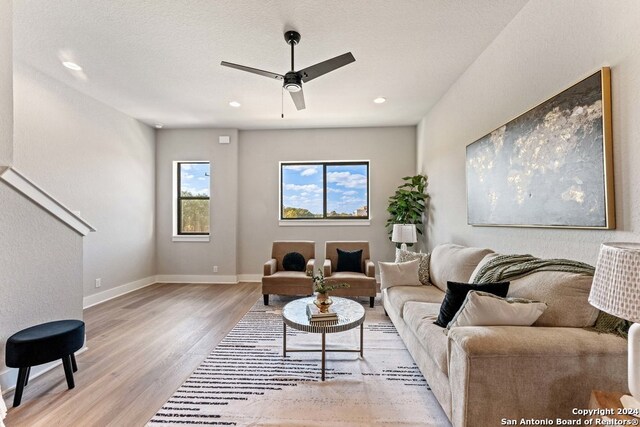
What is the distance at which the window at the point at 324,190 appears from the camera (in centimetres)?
557

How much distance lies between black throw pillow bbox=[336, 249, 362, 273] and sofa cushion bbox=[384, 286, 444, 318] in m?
1.10

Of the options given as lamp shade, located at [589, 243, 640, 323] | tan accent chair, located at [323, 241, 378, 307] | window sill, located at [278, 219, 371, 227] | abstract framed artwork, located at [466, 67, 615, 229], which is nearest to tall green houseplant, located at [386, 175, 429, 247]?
window sill, located at [278, 219, 371, 227]

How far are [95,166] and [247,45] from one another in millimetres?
3063

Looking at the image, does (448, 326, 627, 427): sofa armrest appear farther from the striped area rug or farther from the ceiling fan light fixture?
the ceiling fan light fixture

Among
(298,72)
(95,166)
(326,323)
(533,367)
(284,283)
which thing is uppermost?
(298,72)

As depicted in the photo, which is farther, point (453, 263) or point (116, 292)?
point (116, 292)

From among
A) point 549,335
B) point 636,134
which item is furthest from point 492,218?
point 549,335

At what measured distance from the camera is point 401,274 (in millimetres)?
3285

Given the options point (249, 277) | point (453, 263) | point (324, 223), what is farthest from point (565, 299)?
point (249, 277)

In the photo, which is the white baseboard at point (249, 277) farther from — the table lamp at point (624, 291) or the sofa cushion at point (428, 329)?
the table lamp at point (624, 291)

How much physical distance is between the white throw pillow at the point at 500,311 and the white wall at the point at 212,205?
14.9 feet

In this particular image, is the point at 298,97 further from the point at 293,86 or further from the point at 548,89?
the point at 548,89

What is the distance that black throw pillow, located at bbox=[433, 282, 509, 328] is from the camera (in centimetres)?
184

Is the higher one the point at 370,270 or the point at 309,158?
the point at 309,158
